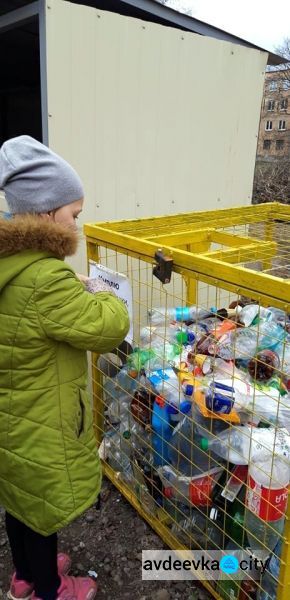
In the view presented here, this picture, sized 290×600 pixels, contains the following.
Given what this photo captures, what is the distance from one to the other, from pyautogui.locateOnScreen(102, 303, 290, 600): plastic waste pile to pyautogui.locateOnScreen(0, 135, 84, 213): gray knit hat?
679 mm

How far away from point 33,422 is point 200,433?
0.66m

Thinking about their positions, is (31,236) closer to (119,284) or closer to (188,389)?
(119,284)

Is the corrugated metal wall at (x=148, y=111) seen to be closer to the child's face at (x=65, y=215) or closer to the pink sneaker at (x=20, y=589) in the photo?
the child's face at (x=65, y=215)

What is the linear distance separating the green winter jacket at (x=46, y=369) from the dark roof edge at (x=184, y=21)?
207 centimetres

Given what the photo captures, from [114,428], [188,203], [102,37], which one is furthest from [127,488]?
[102,37]

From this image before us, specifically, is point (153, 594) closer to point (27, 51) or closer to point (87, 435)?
point (87, 435)

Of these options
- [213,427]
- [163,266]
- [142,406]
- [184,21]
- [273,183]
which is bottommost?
[142,406]

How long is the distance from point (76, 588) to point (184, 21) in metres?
→ 3.16

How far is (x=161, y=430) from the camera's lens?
197 cm

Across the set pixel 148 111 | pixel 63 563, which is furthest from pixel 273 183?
pixel 63 563

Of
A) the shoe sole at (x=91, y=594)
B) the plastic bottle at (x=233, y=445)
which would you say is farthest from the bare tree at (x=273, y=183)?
the shoe sole at (x=91, y=594)

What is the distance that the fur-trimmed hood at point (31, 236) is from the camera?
1.33 meters

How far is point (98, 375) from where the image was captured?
94.1 inches

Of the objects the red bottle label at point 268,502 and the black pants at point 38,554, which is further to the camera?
the black pants at point 38,554
